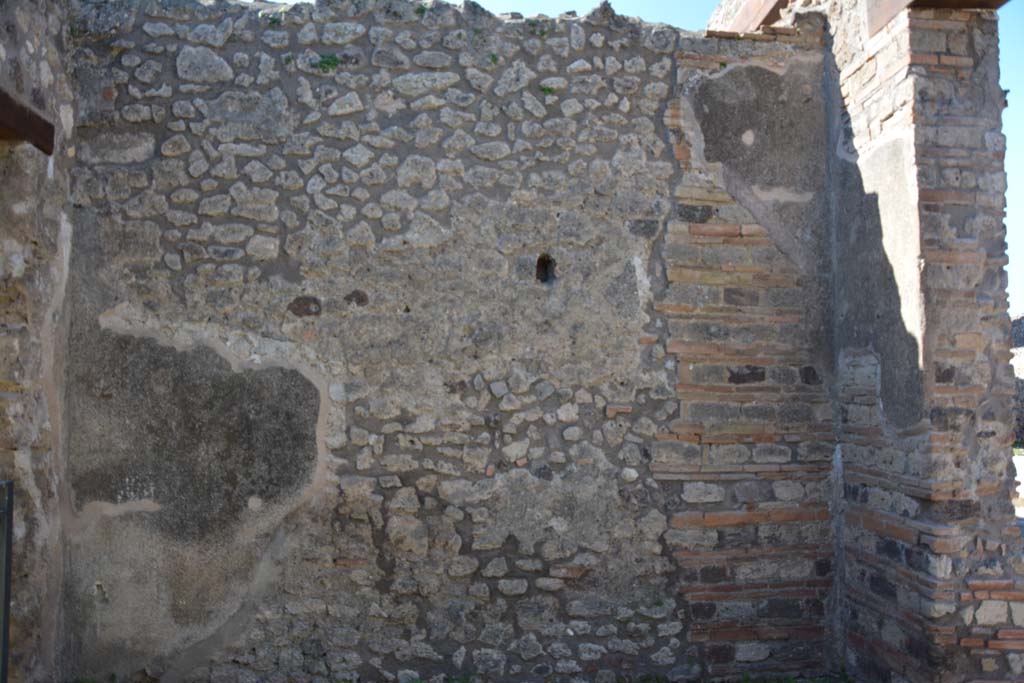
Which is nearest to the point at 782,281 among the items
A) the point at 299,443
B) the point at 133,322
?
the point at 299,443

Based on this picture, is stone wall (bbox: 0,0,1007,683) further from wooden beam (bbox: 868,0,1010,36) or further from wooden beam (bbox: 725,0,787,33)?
wooden beam (bbox: 725,0,787,33)

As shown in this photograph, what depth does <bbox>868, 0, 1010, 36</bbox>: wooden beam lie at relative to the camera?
12.0 ft

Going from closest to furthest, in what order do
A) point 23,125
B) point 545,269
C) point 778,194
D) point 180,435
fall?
point 23,125 → point 180,435 → point 545,269 → point 778,194

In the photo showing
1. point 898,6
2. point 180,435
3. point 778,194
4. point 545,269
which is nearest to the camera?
point 898,6

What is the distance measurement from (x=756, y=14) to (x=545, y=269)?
2.09 meters

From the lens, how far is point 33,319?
3555 millimetres

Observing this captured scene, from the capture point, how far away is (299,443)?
12.7 feet

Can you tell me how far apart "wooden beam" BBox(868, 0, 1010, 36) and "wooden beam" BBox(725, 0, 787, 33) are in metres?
0.83

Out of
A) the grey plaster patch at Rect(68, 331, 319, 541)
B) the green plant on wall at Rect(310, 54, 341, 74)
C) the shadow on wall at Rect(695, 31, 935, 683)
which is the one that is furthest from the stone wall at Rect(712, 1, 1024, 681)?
the grey plaster patch at Rect(68, 331, 319, 541)

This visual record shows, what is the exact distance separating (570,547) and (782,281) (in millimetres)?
1629

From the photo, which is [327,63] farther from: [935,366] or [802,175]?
[935,366]

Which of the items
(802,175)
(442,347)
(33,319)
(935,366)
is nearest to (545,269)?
(442,347)

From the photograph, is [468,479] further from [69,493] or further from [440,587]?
[69,493]

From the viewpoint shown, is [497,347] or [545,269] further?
[545,269]
